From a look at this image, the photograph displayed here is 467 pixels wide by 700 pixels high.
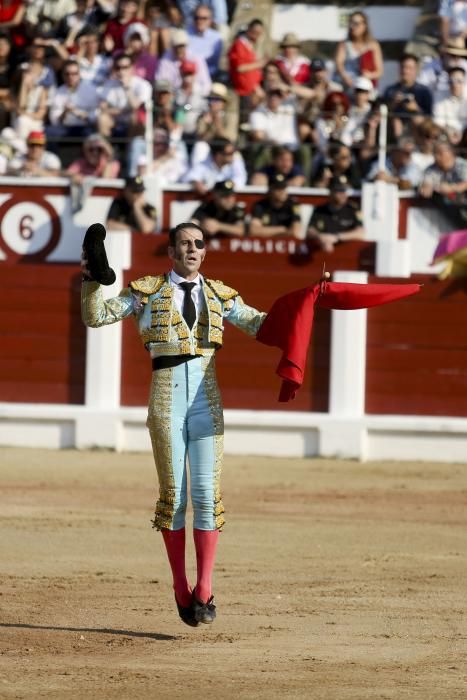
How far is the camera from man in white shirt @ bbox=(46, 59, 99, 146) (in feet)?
38.5

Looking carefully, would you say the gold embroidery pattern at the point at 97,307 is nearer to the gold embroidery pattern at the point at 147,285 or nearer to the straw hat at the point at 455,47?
the gold embroidery pattern at the point at 147,285

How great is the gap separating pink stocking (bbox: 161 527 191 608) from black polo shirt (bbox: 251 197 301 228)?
573 centimetres

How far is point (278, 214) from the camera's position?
34.8 feet

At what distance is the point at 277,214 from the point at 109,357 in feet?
5.11

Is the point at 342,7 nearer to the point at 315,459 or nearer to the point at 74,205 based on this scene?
the point at 74,205

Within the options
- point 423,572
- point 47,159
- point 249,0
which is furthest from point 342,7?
point 423,572

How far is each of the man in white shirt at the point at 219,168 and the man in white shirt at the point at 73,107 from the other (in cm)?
106

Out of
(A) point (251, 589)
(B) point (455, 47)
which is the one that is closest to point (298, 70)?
(B) point (455, 47)

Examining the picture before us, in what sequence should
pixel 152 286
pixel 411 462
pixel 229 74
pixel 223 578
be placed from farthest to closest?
pixel 229 74 → pixel 411 462 → pixel 223 578 → pixel 152 286

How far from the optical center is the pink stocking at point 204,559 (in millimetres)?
4992

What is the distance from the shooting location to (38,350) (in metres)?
10.8

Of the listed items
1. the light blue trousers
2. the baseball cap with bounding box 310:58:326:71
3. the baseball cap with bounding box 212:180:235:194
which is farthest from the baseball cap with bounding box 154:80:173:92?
the light blue trousers

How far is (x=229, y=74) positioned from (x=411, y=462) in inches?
159

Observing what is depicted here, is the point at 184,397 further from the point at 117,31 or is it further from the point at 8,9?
the point at 8,9
